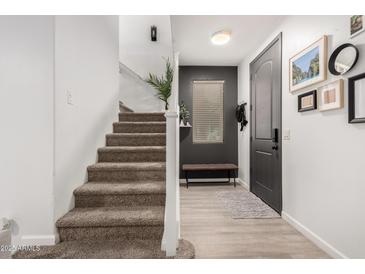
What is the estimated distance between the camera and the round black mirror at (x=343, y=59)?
5.32ft

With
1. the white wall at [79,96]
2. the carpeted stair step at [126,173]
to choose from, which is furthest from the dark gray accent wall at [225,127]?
the carpeted stair step at [126,173]

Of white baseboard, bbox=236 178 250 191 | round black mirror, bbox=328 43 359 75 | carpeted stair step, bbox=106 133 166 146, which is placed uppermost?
round black mirror, bbox=328 43 359 75

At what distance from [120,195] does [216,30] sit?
8.28 feet

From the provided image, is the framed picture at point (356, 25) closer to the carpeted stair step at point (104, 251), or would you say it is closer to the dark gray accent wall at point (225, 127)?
the carpeted stair step at point (104, 251)

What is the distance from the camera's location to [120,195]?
6.81 feet

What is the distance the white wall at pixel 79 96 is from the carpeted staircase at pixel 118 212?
0.50 feet

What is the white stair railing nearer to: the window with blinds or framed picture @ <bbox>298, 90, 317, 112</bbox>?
framed picture @ <bbox>298, 90, 317, 112</bbox>

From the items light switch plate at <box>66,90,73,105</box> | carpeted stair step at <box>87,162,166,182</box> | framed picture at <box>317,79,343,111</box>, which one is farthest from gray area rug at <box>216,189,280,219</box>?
light switch plate at <box>66,90,73,105</box>

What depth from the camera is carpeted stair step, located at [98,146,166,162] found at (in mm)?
2660

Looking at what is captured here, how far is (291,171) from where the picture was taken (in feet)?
8.39

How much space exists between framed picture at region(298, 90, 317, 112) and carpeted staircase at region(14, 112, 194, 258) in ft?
5.31

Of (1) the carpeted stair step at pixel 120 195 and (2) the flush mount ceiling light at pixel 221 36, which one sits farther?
(2) the flush mount ceiling light at pixel 221 36

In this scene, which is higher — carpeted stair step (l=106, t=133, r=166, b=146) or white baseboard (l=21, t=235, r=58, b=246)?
carpeted stair step (l=106, t=133, r=166, b=146)

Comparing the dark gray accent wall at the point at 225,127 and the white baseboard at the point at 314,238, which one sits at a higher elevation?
the dark gray accent wall at the point at 225,127
